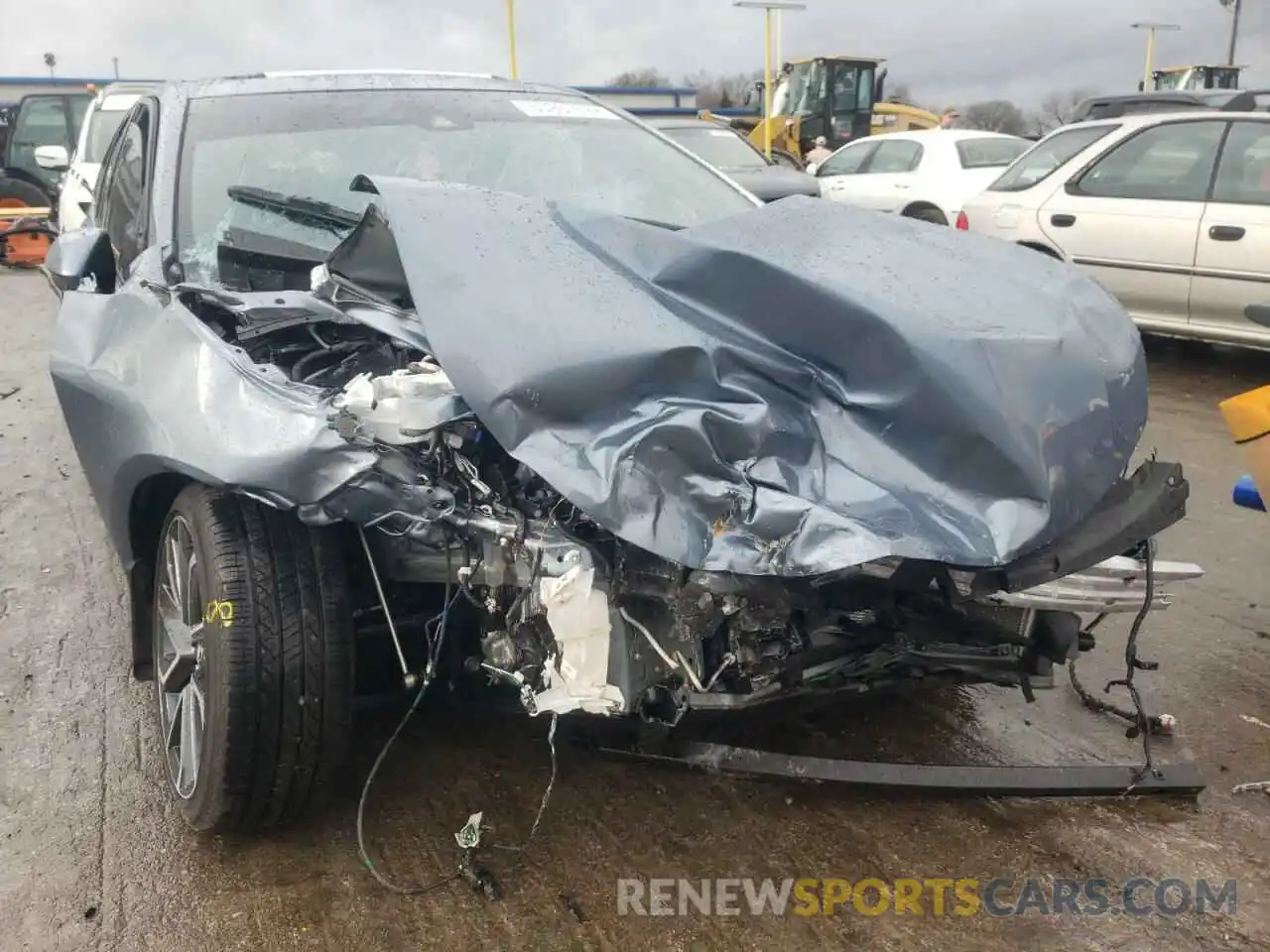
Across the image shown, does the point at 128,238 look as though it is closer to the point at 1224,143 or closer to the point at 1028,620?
the point at 1028,620

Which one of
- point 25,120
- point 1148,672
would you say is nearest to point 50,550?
point 1148,672

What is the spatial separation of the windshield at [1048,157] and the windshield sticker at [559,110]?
15.3 ft

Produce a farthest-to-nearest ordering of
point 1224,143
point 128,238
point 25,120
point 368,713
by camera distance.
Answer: point 25,120, point 1224,143, point 128,238, point 368,713

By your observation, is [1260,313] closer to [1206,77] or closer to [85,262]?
[85,262]

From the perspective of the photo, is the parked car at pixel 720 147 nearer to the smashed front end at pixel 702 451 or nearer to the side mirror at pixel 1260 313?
the side mirror at pixel 1260 313

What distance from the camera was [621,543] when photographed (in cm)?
→ 203

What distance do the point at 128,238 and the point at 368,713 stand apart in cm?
167

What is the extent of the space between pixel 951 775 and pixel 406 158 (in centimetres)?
240

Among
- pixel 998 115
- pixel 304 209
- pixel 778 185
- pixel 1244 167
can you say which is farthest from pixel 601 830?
pixel 998 115

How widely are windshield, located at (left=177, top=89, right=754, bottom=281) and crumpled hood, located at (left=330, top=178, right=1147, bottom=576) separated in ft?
2.82

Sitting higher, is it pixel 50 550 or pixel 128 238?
pixel 128 238

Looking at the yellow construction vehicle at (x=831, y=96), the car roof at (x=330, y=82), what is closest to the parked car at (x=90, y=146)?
the car roof at (x=330, y=82)

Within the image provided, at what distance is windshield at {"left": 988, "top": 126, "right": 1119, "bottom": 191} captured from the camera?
754 cm

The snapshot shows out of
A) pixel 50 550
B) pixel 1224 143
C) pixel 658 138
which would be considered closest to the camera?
pixel 658 138
